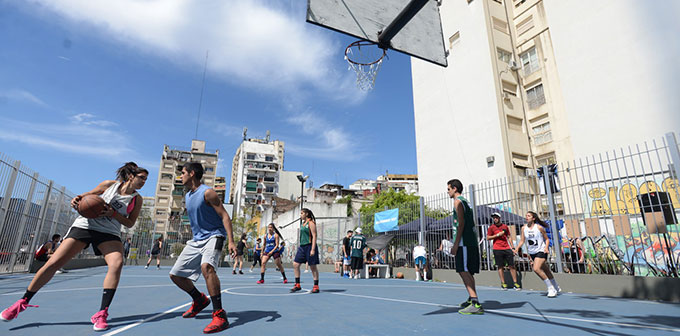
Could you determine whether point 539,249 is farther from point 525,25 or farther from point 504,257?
point 525,25

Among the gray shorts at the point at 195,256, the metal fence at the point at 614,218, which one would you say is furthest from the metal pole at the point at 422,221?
the gray shorts at the point at 195,256

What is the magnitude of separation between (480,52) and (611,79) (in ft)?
32.9

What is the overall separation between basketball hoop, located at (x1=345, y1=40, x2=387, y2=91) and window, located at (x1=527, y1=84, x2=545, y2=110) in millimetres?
24126

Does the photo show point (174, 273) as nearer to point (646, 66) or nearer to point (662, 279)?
point (662, 279)

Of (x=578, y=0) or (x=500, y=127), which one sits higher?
(x=578, y=0)

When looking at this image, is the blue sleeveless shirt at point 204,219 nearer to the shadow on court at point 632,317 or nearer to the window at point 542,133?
the shadow on court at point 632,317

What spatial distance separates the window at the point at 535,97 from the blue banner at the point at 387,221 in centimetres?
1934

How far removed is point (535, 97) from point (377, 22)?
2648 centimetres

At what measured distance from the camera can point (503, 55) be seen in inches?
1110

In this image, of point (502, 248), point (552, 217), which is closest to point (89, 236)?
point (502, 248)

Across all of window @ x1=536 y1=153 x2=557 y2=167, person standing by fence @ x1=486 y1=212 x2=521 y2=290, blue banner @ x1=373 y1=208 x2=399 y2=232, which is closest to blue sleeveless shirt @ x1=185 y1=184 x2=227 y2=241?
person standing by fence @ x1=486 y1=212 x2=521 y2=290

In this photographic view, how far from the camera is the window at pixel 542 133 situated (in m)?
25.7

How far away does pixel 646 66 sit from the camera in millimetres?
18734

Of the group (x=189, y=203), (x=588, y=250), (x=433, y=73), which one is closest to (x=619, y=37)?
(x=433, y=73)
